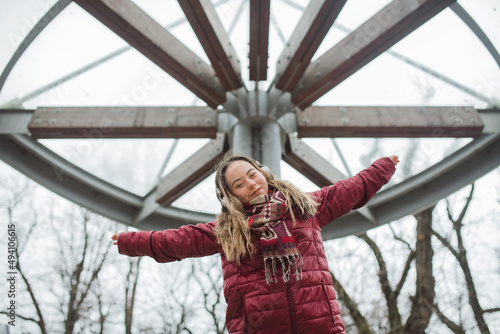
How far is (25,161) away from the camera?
4.62 metres

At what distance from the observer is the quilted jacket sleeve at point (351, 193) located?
7.11 ft

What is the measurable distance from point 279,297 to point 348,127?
9.65 ft

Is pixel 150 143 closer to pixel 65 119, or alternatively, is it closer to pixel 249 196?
pixel 65 119

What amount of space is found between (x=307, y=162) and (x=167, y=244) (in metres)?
2.96

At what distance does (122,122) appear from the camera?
4324 millimetres

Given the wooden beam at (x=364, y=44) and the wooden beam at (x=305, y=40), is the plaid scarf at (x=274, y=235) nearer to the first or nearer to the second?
the wooden beam at (x=305, y=40)

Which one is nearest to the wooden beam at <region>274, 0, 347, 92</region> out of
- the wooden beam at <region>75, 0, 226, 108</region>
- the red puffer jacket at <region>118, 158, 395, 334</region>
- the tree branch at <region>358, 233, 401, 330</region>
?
the wooden beam at <region>75, 0, 226, 108</region>

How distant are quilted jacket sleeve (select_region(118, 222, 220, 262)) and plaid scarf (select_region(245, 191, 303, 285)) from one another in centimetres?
33

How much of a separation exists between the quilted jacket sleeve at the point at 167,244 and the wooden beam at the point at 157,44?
6.93 feet

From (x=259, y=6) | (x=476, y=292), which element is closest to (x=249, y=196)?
(x=259, y=6)

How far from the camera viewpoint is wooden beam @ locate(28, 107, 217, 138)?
14.1ft

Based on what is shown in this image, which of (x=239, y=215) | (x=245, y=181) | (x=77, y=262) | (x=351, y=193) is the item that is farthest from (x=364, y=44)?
(x=77, y=262)

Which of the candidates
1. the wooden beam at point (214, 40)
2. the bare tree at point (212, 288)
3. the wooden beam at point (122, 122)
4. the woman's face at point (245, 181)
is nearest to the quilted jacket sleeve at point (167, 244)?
the woman's face at point (245, 181)

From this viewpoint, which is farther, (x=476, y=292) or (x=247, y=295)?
(x=476, y=292)
